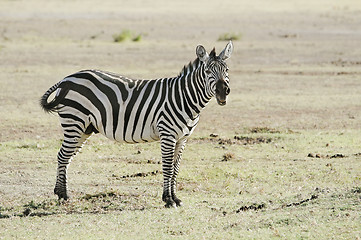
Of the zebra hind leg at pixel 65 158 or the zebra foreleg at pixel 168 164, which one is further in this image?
the zebra hind leg at pixel 65 158

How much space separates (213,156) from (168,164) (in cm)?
371

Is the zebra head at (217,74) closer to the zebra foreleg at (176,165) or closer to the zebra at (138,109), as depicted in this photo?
the zebra at (138,109)

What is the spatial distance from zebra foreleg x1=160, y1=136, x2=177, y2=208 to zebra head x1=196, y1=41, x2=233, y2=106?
87 centimetres

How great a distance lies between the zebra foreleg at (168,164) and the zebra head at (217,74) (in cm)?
87

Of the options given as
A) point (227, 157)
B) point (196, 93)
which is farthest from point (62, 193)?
point (227, 157)

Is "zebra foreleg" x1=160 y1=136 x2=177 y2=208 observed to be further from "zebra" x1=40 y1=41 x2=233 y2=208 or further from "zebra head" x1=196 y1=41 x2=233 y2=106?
"zebra head" x1=196 y1=41 x2=233 y2=106

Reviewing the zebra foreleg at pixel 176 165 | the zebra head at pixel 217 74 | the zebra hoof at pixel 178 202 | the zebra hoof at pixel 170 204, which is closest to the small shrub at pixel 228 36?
the zebra foreleg at pixel 176 165

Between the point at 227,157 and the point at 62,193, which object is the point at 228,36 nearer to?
the point at 227,157

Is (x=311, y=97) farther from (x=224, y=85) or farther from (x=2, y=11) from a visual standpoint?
(x=2, y=11)

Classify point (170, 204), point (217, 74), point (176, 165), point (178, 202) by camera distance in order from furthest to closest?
point (176, 165) → point (178, 202) → point (170, 204) → point (217, 74)

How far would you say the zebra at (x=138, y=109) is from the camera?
9.46 m

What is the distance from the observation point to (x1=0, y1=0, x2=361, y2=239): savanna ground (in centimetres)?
823

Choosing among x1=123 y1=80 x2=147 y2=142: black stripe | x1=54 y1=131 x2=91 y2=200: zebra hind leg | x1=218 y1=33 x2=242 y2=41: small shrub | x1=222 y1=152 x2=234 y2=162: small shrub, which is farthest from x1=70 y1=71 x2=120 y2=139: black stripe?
x1=218 y1=33 x2=242 y2=41: small shrub

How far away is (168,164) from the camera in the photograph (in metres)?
9.49
